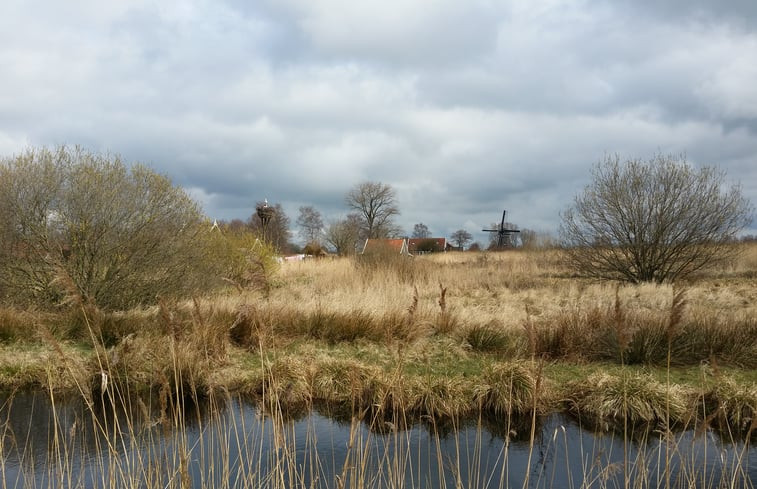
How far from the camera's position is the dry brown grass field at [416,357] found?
5664mm

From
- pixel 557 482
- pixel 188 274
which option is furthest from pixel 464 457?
pixel 188 274

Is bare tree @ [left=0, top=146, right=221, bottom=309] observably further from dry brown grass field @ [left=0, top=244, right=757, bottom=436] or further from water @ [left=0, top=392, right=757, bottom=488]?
water @ [left=0, top=392, right=757, bottom=488]

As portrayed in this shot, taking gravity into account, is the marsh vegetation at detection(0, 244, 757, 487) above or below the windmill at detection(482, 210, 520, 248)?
below

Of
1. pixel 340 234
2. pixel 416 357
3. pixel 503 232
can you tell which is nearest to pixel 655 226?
pixel 416 357

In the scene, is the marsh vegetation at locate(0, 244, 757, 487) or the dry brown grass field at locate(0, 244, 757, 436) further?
the dry brown grass field at locate(0, 244, 757, 436)

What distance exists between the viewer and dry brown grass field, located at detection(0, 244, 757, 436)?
223 inches

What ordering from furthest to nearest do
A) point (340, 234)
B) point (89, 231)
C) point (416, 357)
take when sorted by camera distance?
point (340, 234) < point (89, 231) < point (416, 357)

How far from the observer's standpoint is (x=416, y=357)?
7859 mm

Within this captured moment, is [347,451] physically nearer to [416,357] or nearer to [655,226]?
[416,357]

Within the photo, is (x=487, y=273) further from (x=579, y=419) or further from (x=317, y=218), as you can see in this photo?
(x=317, y=218)

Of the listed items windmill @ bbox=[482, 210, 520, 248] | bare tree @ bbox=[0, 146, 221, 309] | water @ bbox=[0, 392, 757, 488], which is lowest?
water @ bbox=[0, 392, 757, 488]

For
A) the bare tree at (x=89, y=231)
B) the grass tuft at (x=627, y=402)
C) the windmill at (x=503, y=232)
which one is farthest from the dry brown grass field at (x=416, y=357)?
the windmill at (x=503, y=232)

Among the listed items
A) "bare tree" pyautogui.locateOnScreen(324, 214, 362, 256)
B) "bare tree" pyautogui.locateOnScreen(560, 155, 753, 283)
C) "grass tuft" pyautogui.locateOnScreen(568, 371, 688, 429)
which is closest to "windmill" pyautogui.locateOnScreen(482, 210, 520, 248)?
"bare tree" pyautogui.locateOnScreen(324, 214, 362, 256)

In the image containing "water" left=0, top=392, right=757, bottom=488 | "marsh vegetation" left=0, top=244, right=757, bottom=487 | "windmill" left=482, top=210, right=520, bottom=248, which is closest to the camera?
"water" left=0, top=392, right=757, bottom=488
